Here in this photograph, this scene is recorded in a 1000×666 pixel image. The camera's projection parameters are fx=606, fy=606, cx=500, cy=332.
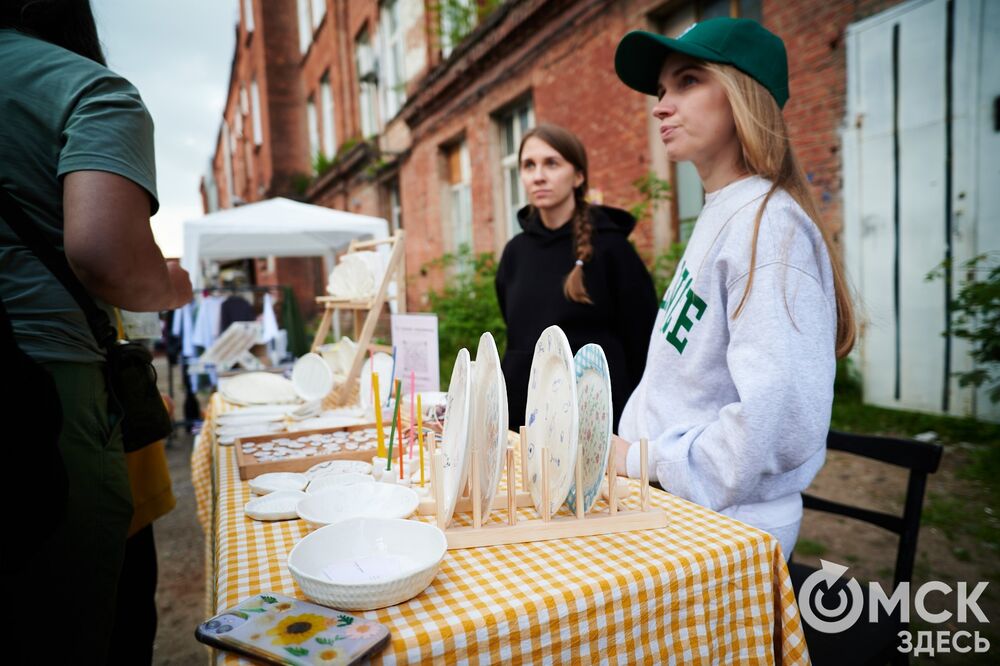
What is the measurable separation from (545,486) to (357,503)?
0.44 m

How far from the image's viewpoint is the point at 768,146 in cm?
143

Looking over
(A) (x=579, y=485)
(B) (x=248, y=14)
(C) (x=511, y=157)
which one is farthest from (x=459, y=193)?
(B) (x=248, y=14)

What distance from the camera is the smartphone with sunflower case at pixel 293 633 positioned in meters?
0.79

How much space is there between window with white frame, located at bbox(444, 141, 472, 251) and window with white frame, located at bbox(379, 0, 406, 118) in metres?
2.52

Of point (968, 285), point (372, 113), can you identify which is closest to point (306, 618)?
point (968, 285)

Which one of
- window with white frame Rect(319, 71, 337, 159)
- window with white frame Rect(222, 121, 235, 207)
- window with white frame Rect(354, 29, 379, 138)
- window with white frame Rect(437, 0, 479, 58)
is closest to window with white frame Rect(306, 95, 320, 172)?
window with white frame Rect(319, 71, 337, 159)

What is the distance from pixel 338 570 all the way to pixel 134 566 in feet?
3.43

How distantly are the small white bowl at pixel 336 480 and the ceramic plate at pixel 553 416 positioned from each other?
0.44 m

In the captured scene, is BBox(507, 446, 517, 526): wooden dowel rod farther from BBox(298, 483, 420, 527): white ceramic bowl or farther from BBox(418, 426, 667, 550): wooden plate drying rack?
BBox(298, 483, 420, 527): white ceramic bowl

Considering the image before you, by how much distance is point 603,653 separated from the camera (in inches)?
39.6

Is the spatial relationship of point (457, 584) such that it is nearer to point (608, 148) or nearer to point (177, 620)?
point (177, 620)

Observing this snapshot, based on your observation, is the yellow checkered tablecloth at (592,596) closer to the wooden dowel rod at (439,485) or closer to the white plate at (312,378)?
the wooden dowel rod at (439,485)

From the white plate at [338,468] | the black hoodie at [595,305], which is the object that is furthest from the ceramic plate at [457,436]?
the black hoodie at [595,305]

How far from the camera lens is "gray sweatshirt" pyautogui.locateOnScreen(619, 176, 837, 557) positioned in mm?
1218
